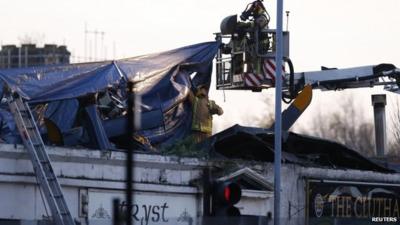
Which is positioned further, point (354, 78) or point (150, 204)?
point (354, 78)

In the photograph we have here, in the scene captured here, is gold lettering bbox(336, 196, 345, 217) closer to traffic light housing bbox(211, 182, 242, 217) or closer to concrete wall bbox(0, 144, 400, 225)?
concrete wall bbox(0, 144, 400, 225)

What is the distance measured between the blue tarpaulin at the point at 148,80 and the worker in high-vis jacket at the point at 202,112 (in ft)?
0.65

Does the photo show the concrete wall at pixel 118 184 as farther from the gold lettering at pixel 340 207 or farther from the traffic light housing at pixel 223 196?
the traffic light housing at pixel 223 196

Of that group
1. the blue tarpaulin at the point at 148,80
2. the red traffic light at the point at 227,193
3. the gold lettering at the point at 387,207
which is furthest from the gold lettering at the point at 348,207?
the red traffic light at the point at 227,193

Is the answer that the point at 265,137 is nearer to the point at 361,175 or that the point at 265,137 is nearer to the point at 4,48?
the point at 361,175

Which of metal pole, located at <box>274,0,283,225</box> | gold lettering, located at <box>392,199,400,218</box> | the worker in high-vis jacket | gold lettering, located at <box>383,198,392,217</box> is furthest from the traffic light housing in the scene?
gold lettering, located at <box>392,199,400,218</box>

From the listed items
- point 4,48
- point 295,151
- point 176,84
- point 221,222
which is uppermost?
point 4,48

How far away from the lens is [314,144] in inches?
1054

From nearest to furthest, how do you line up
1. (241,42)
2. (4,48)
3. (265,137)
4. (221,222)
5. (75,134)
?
(221,222), (75,134), (265,137), (241,42), (4,48)

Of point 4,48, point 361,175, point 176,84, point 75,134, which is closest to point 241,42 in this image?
point 176,84

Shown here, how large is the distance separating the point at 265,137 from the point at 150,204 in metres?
5.03

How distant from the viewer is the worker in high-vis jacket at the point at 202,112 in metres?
25.7

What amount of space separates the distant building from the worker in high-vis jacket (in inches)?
2098

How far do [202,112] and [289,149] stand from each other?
246 centimetres
